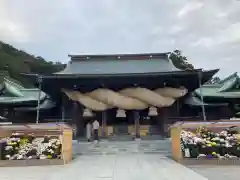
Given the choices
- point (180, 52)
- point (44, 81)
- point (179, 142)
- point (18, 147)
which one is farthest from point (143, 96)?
point (180, 52)

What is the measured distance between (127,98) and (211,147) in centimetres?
786

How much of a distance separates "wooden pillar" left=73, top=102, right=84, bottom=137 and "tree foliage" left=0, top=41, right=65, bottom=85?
29.6 meters

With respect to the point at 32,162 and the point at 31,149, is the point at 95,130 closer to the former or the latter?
the point at 31,149

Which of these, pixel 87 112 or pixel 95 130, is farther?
pixel 87 112

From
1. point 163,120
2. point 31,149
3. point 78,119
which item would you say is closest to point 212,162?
point 31,149

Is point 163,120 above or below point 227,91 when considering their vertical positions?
below

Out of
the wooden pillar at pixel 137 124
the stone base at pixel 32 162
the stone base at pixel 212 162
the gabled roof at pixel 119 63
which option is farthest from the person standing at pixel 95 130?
the stone base at pixel 212 162

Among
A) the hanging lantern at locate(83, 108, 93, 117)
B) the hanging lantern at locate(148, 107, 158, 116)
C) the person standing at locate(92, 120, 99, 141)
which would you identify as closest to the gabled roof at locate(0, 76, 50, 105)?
the hanging lantern at locate(83, 108, 93, 117)

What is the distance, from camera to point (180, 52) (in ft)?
164

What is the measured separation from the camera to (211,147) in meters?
8.40

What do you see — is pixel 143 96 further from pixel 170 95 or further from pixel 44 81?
pixel 44 81

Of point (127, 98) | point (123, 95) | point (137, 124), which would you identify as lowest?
point (137, 124)

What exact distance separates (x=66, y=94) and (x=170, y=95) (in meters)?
6.54

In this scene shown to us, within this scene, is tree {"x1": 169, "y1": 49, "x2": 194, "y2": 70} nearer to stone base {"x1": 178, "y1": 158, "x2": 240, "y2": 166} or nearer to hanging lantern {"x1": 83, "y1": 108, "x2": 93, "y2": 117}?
hanging lantern {"x1": 83, "y1": 108, "x2": 93, "y2": 117}
